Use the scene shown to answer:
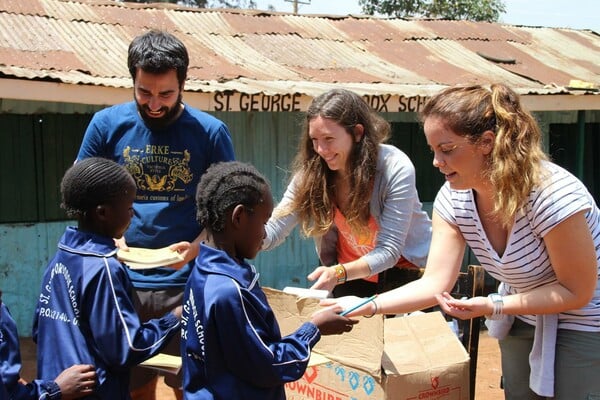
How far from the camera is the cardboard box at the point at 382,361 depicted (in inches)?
117

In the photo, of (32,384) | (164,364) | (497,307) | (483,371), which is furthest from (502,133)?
(483,371)

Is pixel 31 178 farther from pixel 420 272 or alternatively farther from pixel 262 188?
pixel 262 188

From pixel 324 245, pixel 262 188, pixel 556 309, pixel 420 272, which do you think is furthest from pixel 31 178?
pixel 556 309

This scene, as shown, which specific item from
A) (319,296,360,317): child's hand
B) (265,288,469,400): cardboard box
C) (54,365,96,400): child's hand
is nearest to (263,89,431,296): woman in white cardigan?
(265,288,469,400): cardboard box

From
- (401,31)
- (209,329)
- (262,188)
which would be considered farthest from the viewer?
(401,31)

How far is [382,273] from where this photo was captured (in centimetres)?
376

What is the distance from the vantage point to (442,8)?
2330 centimetres

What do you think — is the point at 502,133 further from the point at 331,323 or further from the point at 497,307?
the point at 331,323

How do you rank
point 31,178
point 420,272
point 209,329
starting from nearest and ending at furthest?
point 209,329
point 420,272
point 31,178

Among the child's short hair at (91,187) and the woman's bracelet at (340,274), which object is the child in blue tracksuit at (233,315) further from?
the woman's bracelet at (340,274)

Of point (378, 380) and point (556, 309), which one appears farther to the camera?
point (378, 380)

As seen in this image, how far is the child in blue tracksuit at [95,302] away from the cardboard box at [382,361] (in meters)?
0.68

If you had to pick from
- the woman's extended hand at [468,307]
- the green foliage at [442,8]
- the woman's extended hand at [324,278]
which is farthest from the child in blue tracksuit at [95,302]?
the green foliage at [442,8]

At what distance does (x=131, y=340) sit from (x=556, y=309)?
145 cm
